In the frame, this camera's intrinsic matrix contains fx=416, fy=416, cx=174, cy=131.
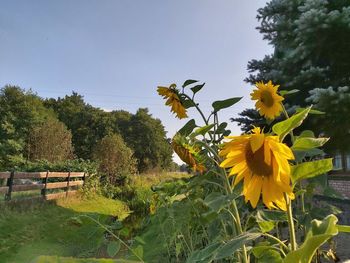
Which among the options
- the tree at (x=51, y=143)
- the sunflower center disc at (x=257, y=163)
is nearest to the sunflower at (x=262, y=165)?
the sunflower center disc at (x=257, y=163)

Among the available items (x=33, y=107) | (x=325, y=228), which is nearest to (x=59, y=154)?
(x=33, y=107)

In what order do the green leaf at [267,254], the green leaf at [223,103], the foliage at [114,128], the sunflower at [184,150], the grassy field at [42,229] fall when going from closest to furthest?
1. the green leaf at [267,254]
2. the green leaf at [223,103]
3. the sunflower at [184,150]
4. the grassy field at [42,229]
5. the foliage at [114,128]

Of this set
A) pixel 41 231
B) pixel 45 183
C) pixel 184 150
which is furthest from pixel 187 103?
pixel 45 183

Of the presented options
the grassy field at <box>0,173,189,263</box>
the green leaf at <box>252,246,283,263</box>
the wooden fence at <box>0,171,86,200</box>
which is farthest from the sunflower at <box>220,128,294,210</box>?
the wooden fence at <box>0,171,86,200</box>

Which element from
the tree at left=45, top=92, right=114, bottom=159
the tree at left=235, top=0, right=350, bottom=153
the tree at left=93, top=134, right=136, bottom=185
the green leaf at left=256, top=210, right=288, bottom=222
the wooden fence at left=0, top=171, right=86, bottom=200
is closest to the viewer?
the green leaf at left=256, top=210, right=288, bottom=222

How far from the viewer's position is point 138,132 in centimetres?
3431

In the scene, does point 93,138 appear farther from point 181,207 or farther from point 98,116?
point 181,207

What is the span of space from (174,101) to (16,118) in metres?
25.7

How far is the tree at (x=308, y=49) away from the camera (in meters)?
5.52

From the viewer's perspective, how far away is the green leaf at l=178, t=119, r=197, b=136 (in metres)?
1.32

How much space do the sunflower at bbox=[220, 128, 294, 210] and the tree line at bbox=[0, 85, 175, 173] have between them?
51.2ft

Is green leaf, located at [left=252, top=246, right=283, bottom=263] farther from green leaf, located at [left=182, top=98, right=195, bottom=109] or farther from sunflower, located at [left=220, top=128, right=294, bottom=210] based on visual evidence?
green leaf, located at [left=182, top=98, right=195, bottom=109]

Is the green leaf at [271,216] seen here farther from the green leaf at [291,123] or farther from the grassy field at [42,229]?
the grassy field at [42,229]

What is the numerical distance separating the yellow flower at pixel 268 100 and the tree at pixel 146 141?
31017 millimetres
